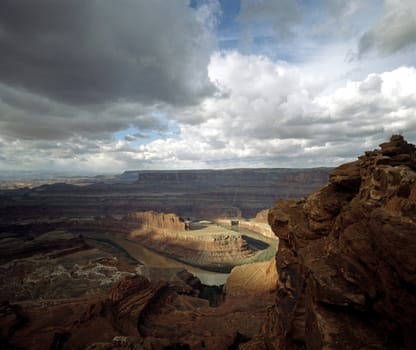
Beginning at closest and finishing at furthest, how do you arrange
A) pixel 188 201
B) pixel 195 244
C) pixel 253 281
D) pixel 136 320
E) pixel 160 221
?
pixel 136 320 < pixel 253 281 < pixel 195 244 < pixel 160 221 < pixel 188 201

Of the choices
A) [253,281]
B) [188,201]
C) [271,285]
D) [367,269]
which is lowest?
[188,201]

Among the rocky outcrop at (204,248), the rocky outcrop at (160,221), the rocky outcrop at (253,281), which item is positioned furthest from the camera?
the rocky outcrop at (160,221)

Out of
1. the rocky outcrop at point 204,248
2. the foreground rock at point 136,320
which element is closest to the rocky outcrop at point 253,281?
the foreground rock at point 136,320

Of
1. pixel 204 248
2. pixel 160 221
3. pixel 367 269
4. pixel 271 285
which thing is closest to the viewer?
pixel 367 269

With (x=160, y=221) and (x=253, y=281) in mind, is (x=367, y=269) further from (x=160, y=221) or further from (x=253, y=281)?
(x=160, y=221)

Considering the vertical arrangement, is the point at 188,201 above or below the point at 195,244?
above

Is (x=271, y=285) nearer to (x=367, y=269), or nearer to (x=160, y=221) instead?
(x=367, y=269)

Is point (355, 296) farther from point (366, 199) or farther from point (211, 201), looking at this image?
point (211, 201)

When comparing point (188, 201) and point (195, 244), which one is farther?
point (188, 201)

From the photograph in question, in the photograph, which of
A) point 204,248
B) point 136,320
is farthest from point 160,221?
point 136,320

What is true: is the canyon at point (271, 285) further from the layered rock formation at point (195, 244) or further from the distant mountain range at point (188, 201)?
the distant mountain range at point (188, 201)
